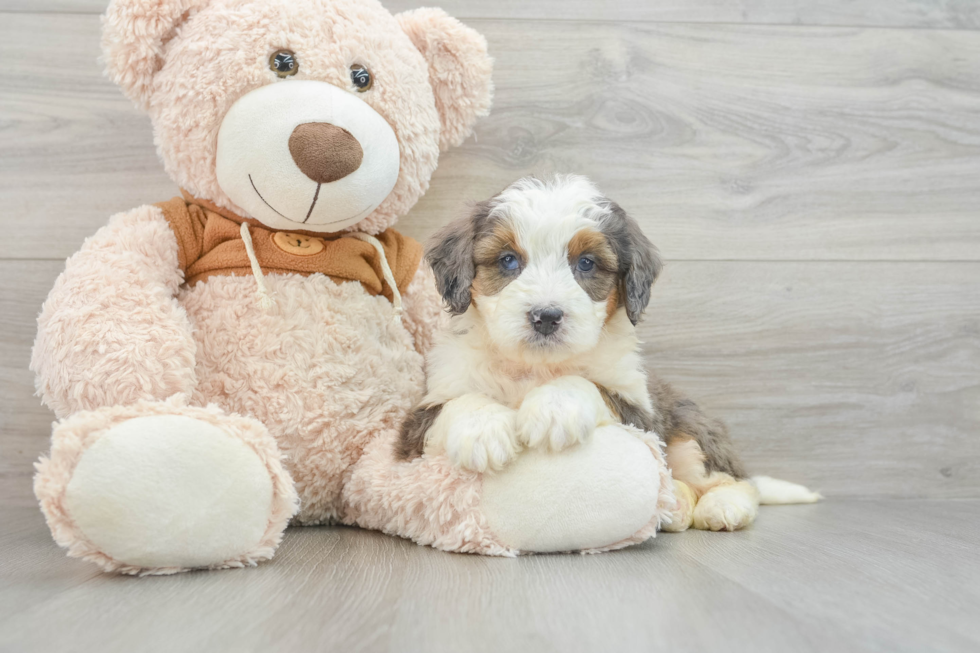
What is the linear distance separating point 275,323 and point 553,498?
77cm

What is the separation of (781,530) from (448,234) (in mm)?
1074

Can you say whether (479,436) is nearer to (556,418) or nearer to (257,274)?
(556,418)

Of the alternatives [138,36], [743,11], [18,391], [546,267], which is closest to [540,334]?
[546,267]

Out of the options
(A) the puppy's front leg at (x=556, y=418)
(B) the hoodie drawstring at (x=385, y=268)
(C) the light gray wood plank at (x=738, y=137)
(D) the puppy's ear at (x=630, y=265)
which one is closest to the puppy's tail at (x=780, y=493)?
(C) the light gray wood plank at (x=738, y=137)

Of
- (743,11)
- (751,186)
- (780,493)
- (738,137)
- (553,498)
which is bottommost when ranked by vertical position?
(780,493)

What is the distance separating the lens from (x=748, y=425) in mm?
2459

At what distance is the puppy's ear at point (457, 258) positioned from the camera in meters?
1.72

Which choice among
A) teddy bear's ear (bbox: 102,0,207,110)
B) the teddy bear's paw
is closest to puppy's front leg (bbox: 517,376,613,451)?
the teddy bear's paw

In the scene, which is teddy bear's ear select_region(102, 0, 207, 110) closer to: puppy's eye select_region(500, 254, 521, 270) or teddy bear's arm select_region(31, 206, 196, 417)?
teddy bear's arm select_region(31, 206, 196, 417)

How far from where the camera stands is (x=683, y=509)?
1.87m

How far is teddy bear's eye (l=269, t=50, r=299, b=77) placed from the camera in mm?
1735

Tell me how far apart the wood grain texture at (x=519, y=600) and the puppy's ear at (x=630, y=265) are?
21.0 inches

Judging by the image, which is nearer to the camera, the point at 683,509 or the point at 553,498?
the point at 553,498

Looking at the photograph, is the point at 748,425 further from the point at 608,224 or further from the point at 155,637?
the point at 155,637
